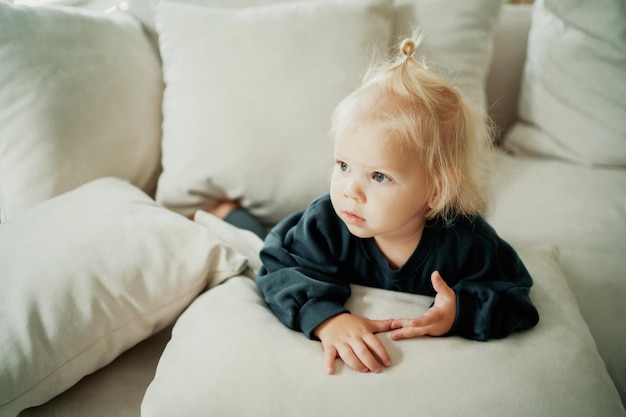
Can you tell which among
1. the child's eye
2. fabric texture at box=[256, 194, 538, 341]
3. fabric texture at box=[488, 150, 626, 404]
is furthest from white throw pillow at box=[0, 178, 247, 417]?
fabric texture at box=[488, 150, 626, 404]

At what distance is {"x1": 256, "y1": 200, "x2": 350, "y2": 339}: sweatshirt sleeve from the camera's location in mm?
733

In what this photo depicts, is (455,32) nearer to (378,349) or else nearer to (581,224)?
(581,224)

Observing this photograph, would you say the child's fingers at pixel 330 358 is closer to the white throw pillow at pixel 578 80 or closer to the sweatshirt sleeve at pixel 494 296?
the sweatshirt sleeve at pixel 494 296

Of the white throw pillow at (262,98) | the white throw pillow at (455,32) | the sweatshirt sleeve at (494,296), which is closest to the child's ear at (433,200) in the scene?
the sweatshirt sleeve at (494,296)

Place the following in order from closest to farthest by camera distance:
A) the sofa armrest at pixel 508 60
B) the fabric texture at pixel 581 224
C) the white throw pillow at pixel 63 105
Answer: the fabric texture at pixel 581 224 → the white throw pillow at pixel 63 105 → the sofa armrest at pixel 508 60

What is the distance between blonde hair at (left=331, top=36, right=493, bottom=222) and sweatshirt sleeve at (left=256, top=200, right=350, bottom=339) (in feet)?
0.68

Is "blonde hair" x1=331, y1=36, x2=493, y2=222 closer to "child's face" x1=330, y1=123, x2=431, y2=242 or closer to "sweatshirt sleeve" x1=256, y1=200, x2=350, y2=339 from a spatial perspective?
"child's face" x1=330, y1=123, x2=431, y2=242

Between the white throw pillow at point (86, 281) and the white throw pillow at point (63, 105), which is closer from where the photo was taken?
the white throw pillow at point (86, 281)

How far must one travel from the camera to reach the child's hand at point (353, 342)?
0.64 meters

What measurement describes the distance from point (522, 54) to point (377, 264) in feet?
3.14

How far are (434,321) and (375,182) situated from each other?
0.24 metres

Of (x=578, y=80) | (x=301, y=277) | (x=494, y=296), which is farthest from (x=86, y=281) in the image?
(x=578, y=80)

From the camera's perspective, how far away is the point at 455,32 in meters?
1.18

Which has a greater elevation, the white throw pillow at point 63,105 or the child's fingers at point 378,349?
the white throw pillow at point 63,105
